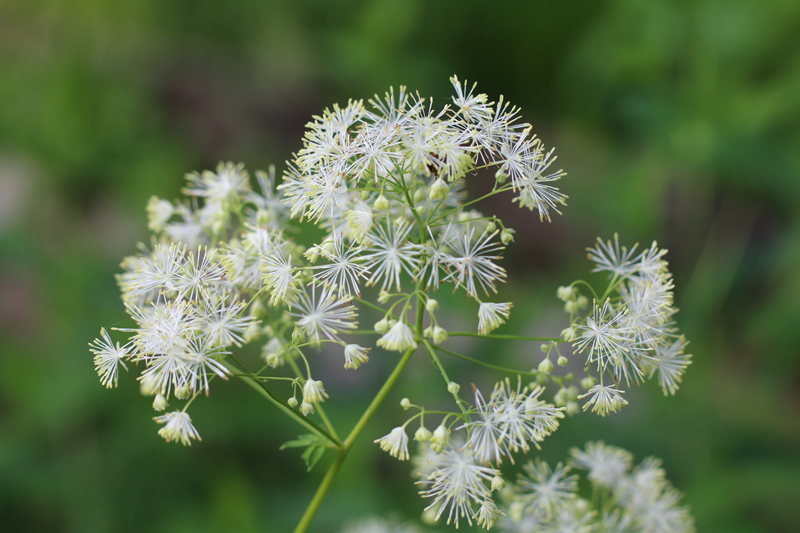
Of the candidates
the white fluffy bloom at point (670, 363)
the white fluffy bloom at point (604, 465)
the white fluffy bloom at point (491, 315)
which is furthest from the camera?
the white fluffy bloom at point (604, 465)

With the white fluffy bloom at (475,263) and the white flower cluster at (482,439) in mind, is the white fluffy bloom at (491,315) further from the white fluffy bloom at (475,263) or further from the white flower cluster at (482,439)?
the white flower cluster at (482,439)

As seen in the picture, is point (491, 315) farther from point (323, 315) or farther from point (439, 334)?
point (323, 315)

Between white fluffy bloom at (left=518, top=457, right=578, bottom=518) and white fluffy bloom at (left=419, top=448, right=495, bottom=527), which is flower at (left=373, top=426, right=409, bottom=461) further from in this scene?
white fluffy bloom at (left=518, top=457, right=578, bottom=518)

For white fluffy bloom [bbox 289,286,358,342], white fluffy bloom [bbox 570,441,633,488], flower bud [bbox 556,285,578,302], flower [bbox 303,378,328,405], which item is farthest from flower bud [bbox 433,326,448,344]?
white fluffy bloom [bbox 570,441,633,488]

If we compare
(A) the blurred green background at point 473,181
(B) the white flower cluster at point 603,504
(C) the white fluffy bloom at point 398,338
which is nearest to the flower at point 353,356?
(C) the white fluffy bloom at point 398,338

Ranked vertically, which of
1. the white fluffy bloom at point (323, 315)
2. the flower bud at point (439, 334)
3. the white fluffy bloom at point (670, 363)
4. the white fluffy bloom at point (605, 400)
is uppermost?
the white fluffy bloom at point (670, 363)

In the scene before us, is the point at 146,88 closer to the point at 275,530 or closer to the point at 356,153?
the point at 275,530

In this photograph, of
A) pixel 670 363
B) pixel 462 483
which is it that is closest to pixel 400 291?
pixel 462 483
